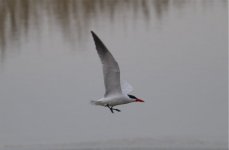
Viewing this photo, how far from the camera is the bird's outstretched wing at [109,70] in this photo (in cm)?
775

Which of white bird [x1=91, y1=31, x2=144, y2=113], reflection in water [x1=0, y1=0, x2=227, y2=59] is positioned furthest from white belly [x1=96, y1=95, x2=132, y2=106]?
reflection in water [x1=0, y1=0, x2=227, y2=59]

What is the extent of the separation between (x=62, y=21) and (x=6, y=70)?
4400 millimetres

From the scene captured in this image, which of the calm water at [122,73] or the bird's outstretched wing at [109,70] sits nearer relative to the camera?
the bird's outstretched wing at [109,70]

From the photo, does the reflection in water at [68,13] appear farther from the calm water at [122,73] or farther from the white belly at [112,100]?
the white belly at [112,100]

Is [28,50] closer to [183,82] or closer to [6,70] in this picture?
[6,70]

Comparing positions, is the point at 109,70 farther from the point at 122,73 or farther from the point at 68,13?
the point at 68,13

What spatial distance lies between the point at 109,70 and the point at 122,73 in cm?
405

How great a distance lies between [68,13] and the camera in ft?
58.4

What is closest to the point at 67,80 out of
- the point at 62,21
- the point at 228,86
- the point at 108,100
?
the point at 228,86

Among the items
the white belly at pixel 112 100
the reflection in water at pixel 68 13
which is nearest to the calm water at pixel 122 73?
the reflection in water at pixel 68 13

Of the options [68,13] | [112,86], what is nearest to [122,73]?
[112,86]

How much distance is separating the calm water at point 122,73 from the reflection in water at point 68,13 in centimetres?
2

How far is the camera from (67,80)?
476 inches

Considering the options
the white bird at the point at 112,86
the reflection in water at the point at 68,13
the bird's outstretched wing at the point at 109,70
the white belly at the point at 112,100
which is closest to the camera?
the bird's outstretched wing at the point at 109,70
